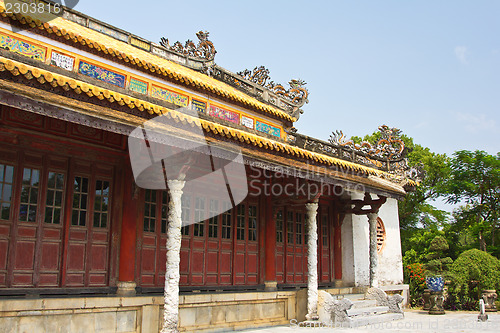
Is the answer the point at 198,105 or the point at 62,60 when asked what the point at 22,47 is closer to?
the point at 62,60

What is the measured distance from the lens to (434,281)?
13086 millimetres

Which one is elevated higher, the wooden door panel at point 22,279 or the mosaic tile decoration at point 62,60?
the mosaic tile decoration at point 62,60

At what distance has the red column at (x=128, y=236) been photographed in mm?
8367

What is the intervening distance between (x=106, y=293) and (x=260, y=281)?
13.2ft

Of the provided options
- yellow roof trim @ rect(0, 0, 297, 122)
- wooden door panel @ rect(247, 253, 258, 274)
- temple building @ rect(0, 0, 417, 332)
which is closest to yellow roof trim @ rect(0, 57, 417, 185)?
temple building @ rect(0, 0, 417, 332)

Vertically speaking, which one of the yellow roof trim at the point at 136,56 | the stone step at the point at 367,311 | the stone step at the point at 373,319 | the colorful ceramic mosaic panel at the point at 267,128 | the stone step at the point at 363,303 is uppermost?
the yellow roof trim at the point at 136,56

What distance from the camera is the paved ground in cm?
958

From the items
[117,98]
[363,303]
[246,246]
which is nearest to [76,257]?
[117,98]

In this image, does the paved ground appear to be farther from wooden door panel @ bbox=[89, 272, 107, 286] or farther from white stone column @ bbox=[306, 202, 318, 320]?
wooden door panel @ bbox=[89, 272, 107, 286]

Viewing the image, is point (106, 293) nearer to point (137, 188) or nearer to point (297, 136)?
point (137, 188)

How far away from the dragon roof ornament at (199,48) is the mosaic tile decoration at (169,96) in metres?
2.10

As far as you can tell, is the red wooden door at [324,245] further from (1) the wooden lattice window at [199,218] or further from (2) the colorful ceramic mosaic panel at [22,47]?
(2) the colorful ceramic mosaic panel at [22,47]

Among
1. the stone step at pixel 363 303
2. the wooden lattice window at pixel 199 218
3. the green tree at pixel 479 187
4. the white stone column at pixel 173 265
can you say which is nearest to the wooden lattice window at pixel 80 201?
the white stone column at pixel 173 265

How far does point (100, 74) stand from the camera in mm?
9844
